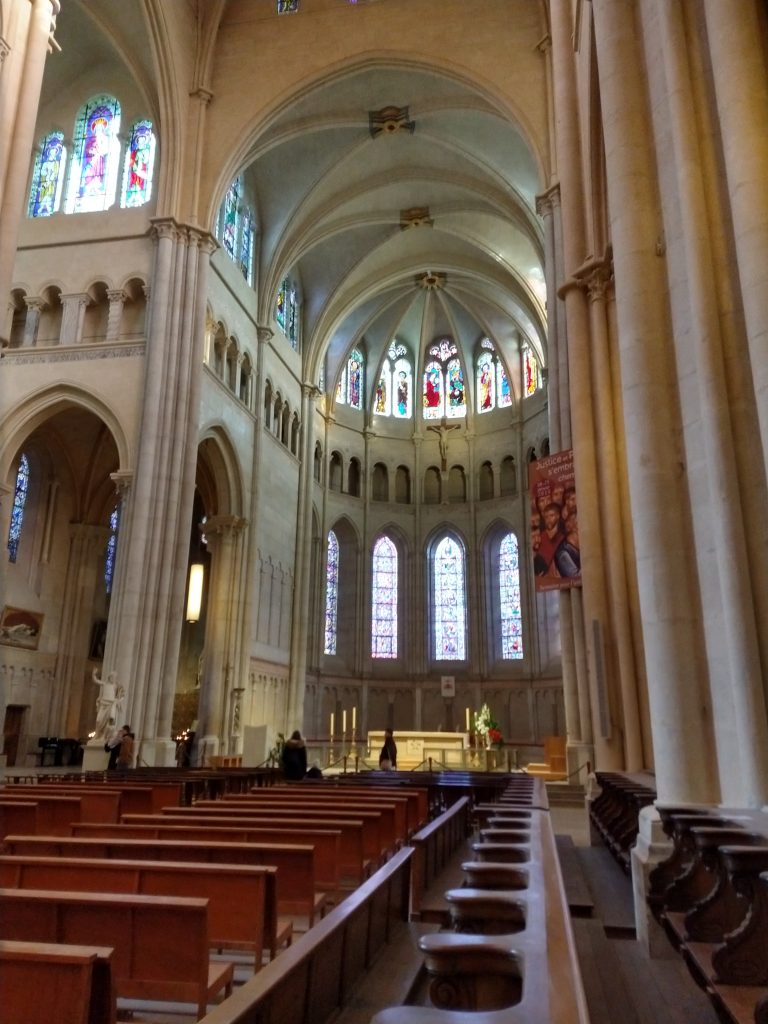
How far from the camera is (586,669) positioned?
12.8 meters

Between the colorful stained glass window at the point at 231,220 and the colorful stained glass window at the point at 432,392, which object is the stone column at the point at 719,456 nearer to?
the colorful stained glass window at the point at 231,220

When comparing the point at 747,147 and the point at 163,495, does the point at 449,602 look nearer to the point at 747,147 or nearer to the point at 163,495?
the point at 163,495

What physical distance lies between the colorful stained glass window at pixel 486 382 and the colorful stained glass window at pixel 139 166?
52.6ft

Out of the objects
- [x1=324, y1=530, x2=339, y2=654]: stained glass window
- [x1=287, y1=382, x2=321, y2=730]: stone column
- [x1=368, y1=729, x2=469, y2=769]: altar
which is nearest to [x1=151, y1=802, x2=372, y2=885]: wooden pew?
[x1=368, y1=729, x2=469, y2=769]: altar

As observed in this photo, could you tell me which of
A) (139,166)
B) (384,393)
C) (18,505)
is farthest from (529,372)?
(18,505)

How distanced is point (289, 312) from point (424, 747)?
15379 millimetres

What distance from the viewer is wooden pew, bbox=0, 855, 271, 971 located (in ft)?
9.93

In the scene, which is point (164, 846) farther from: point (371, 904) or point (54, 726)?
point (54, 726)

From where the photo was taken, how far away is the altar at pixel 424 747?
1923 cm

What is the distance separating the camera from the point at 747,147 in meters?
4.85

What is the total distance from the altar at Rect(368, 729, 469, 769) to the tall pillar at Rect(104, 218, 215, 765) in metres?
6.24

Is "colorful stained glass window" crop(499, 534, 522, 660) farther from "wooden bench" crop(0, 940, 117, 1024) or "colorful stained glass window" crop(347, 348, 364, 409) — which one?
"wooden bench" crop(0, 940, 117, 1024)

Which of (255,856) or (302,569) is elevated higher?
(302,569)

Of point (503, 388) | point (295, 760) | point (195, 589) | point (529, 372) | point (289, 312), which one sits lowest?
point (295, 760)
